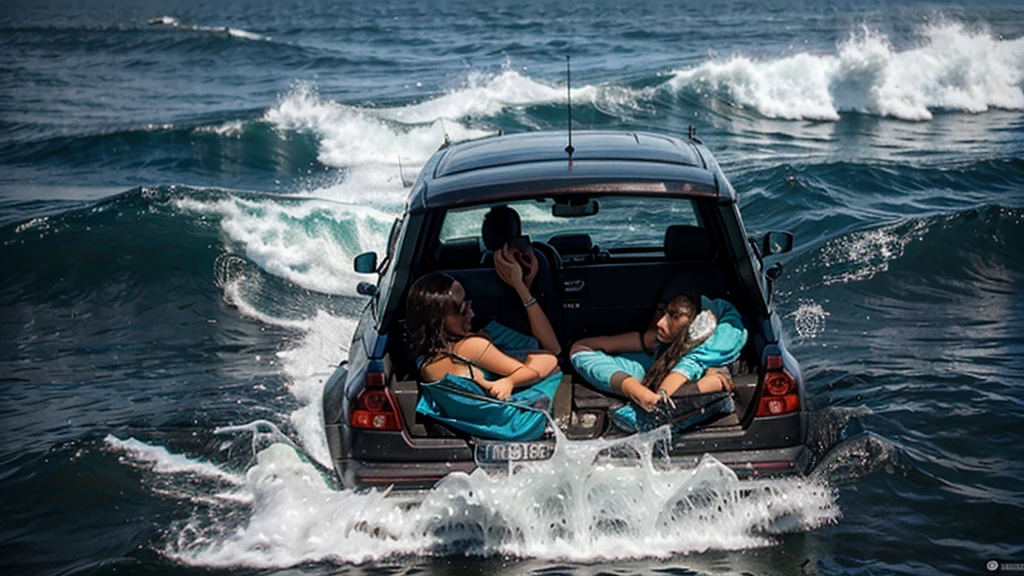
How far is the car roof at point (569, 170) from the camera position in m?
5.06

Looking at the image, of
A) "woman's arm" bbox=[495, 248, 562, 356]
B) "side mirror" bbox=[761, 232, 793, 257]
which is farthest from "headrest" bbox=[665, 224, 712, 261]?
"woman's arm" bbox=[495, 248, 562, 356]

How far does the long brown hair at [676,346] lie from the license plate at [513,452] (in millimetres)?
620

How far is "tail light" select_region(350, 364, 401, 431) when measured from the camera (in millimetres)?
5000

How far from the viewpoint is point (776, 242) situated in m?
6.36

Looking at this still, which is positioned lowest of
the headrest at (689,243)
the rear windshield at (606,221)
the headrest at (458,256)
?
the rear windshield at (606,221)

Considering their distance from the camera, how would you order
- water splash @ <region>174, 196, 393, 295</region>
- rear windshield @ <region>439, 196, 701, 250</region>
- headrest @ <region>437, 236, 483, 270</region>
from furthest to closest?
rear windshield @ <region>439, 196, 701, 250</region>, water splash @ <region>174, 196, 393, 295</region>, headrest @ <region>437, 236, 483, 270</region>

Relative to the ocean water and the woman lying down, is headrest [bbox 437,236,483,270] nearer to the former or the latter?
the woman lying down

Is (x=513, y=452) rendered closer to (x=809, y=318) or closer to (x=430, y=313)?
(x=430, y=313)

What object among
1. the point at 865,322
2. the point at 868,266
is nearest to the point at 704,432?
the point at 865,322

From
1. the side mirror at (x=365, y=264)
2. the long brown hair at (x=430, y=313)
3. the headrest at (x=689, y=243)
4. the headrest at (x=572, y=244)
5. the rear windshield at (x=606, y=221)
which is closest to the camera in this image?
the long brown hair at (x=430, y=313)

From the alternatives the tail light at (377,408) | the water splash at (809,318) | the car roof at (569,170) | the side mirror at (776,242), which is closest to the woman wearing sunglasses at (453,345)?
the tail light at (377,408)

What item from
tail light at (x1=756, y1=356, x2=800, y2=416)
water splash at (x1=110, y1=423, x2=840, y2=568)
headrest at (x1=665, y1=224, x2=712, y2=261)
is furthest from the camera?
headrest at (x1=665, y1=224, x2=712, y2=261)

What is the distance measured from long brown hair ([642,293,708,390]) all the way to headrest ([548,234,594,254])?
78.1 inches

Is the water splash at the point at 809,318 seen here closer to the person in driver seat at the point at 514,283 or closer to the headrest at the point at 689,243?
the headrest at the point at 689,243
